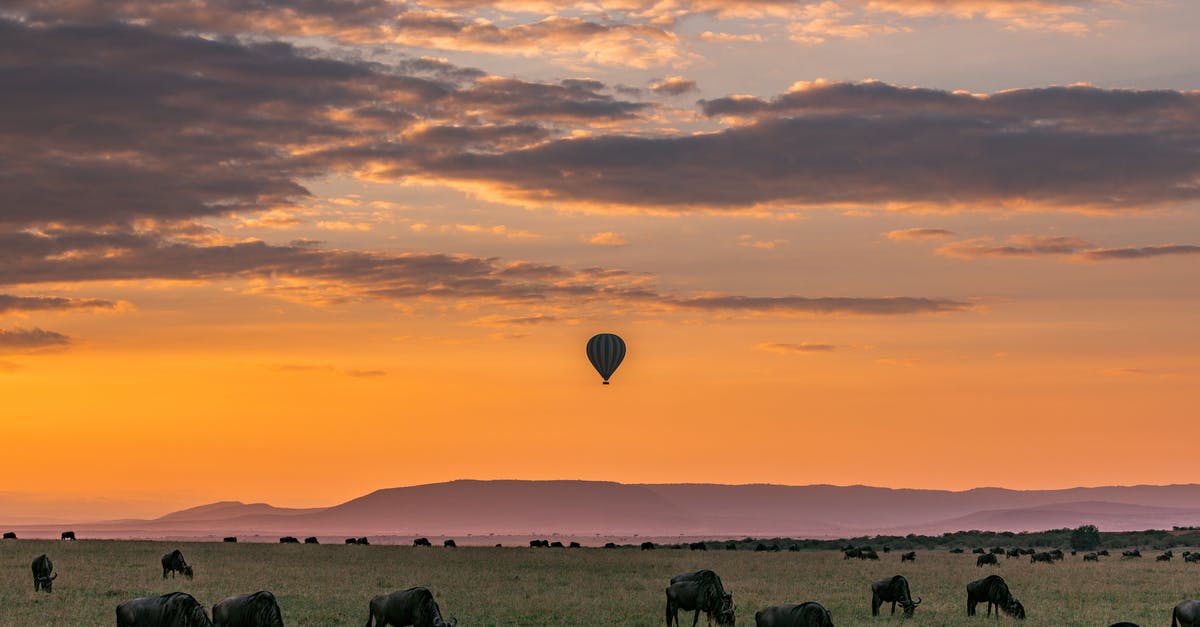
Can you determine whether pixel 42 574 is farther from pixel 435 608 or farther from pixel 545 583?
pixel 435 608

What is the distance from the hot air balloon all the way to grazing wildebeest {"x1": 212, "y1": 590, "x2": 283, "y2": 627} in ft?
176

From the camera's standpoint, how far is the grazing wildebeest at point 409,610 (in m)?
30.0

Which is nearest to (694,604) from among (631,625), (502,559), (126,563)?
(631,625)

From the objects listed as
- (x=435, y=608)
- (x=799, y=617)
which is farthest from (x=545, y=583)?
(x=435, y=608)

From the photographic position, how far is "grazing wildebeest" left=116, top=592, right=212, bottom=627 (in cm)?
2750

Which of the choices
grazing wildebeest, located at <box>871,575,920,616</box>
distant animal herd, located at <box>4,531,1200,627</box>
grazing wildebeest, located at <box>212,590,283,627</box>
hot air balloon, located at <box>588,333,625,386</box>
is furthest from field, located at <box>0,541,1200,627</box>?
A: hot air balloon, located at <box>588,333,625,386</box>

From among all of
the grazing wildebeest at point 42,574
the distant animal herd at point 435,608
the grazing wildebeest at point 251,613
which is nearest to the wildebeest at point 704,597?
the distant animal herd at point 435,608

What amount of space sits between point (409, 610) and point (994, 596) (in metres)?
19.3

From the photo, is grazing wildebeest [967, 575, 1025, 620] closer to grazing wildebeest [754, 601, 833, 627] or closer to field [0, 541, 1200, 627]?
field [0, 541, 1200, 627]

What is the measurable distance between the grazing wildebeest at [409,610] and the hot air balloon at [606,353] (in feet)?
169

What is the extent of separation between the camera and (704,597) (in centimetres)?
3494

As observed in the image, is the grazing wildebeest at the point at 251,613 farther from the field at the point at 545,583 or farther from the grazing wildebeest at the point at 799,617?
the grazing wildebeest at the point at 799,617

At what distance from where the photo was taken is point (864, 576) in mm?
60688

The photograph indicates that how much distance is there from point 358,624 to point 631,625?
773 centimetres
